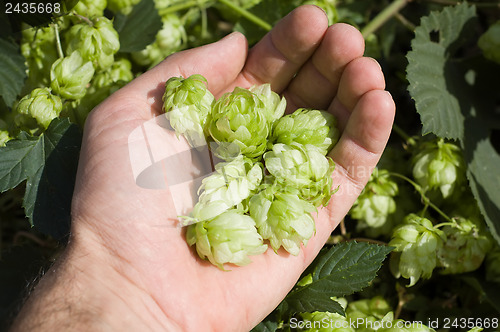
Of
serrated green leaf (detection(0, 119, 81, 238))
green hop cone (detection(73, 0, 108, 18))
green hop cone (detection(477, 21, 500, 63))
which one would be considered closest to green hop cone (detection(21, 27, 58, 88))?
green hop cone (detection(73, 0, 108, 18))

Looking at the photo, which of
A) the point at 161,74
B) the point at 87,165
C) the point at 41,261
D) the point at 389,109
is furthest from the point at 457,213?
the point at 41,261

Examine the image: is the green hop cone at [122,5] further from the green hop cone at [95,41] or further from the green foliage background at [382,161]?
the green hop cone at [95,41]

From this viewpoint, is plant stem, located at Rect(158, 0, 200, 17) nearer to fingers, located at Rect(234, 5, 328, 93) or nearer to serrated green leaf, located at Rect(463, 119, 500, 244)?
fingers, located at Rect(234, 5, 328, 93)

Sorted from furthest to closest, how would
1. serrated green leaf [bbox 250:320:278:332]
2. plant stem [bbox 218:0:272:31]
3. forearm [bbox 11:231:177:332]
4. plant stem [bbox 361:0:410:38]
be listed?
plant stem [bbox 361:0:410:38]
plant stem [bbox 218:0:272:31]
serrated green leaf [bbox 250:320:278:332]
forearm [bbox 11:231:177:332]

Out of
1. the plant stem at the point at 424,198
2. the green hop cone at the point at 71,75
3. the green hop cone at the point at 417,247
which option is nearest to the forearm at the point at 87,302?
the green hop cone at the point at 71,75

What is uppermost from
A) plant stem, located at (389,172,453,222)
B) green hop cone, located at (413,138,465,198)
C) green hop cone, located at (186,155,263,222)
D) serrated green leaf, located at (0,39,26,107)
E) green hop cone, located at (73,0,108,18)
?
green hop cone, located at (73,0,108,18)

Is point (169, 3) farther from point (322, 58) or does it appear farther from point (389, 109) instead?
point (389, 109)
